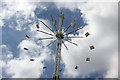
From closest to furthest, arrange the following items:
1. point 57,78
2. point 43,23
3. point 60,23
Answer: point 57,78 < point 43,23 < point 60,23

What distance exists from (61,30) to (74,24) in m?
2.92

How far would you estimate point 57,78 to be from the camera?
46.2 m

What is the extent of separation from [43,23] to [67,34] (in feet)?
17.1

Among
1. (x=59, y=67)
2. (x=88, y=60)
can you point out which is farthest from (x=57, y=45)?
(x=88, y=60)

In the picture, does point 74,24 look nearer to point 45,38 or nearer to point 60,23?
point 60,23

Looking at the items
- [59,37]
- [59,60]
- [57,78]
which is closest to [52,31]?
[59,37]

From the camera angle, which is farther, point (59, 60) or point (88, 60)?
point (88, 60)

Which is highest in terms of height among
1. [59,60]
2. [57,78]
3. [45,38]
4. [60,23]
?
[60,23]

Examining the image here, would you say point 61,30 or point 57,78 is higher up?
point 61,30

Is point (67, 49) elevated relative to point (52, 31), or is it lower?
lower

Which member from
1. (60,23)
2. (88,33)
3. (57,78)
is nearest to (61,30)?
(60,23)

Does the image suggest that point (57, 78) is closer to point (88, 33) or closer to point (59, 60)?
point (59, 60)

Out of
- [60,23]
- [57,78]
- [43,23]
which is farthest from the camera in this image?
[60,23]

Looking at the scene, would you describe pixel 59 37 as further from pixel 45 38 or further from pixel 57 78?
pixel 57 78
